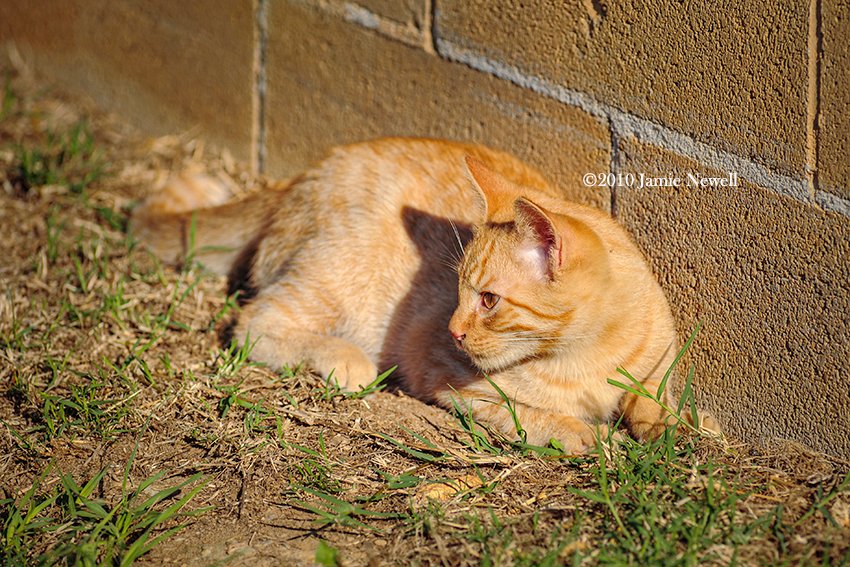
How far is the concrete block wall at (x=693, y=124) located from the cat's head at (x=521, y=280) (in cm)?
40

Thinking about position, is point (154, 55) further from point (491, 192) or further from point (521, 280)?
point (521, 280)

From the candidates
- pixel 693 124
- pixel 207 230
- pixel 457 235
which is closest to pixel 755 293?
pixel 693 124

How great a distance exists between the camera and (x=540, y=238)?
260 cm

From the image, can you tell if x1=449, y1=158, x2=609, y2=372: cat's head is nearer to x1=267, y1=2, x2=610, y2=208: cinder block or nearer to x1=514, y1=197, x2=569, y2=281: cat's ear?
x1=514, y1=197, x2=569, y2=281: cat's ear

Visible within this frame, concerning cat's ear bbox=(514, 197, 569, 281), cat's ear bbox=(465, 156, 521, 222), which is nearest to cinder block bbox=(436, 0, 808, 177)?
cat's ear bbox=(465, 156, 521, 222)

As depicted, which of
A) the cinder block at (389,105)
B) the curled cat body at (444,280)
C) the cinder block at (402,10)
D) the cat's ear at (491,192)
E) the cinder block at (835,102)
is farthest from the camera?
the cinder block at (402,10)

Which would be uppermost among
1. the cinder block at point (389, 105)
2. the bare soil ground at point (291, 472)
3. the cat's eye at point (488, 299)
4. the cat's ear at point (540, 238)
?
the cinder block at point (389, 105)

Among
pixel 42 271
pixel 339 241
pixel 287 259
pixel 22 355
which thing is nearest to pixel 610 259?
pixel 339 241

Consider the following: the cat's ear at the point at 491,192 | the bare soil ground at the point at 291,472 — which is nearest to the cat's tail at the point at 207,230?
the bare soil ground at the point at 291,472

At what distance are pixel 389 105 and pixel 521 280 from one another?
1.51 metres

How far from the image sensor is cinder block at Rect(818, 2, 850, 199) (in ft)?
7.68

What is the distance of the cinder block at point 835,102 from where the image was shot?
234cm

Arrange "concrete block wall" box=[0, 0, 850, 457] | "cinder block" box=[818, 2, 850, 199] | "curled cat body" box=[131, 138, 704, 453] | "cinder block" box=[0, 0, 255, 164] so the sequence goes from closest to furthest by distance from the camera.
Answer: "cinder block" box=[818, 2, 850, 199], "concrete block wall" box=[0, 0, 850, 457], "curled cat body" box=[131, 138, 704, 453], "cinder block" box=[0, 0, 255, 164]

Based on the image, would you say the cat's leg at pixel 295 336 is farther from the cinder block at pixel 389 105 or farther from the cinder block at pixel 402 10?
the cinder block at pixel 402 10
